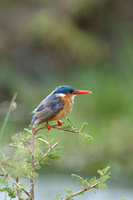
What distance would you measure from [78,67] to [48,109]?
6371 mm

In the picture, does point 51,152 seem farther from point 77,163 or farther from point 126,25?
point 126,25

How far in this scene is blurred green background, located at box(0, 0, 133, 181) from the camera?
6949 millimetres

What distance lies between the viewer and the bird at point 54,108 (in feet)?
7.99

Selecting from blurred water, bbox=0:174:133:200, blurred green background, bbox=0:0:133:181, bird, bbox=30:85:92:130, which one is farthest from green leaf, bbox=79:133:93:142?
blurred green background, bbox=0:0:133:181

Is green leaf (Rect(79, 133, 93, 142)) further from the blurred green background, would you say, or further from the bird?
the blurred green background

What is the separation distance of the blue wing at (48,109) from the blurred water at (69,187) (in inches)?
113

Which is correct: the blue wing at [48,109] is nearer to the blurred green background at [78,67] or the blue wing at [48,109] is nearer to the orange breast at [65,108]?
the orange breast at [65,108]

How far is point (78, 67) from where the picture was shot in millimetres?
8844

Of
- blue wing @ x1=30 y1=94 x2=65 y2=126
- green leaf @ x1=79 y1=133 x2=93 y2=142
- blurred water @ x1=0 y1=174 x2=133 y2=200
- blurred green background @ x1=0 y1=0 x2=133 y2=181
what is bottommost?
green leaf @ x1=79 y1=133 x2=93 y2=142

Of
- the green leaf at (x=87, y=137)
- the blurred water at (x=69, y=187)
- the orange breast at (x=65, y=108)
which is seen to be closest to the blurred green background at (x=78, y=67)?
the blurred water at (x=69, y=187)

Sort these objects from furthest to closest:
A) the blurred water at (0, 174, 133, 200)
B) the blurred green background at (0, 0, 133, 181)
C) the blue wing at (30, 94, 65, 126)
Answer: the blurred green background at (0, 0, 133, 181), the blurred water at (0, 174, 133, 200), the blue wing at (30, 94, 65, 126)

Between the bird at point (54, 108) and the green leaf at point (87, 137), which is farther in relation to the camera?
the bird at point (54, 108)

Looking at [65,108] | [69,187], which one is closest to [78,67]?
[69,187]

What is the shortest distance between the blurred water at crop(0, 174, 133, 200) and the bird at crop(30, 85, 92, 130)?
2.83 metres
